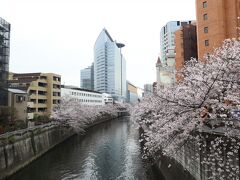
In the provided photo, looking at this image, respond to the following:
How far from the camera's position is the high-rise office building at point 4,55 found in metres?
38.7

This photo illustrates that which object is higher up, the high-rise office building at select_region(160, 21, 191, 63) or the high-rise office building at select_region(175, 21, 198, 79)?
the high-rise office building at select_region(160, 21, 191, 63)

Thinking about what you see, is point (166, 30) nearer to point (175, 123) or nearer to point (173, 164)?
point (173, 164)

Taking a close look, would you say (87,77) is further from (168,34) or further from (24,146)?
(24,146)

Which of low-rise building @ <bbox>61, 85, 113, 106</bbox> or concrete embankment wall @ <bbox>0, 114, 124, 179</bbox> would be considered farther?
low-rise building @ <bbox>61, 85, 113, 106</bbox>

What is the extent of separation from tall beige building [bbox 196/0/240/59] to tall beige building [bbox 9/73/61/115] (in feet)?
A: 116

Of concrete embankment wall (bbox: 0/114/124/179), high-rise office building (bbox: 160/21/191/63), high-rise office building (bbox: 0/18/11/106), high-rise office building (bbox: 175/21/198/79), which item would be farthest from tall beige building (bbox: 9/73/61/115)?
high-rise office building (bbox: 160/21/191/63)

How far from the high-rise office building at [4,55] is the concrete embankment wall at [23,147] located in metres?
8.43

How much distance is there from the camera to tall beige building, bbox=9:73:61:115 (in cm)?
5508

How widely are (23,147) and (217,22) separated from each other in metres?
25.9

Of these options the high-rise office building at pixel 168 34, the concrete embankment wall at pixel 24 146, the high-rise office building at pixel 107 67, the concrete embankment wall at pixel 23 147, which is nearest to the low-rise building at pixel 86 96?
the high-rise office building at pixel 107 67

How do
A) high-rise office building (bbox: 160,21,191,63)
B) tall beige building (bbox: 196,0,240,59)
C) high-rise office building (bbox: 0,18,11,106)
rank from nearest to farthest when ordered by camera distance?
1. tall beige building (bbox: 196,0,240,59)
2. high-rise office building (bbox: 0,18,11,106)
3. high-rise office building (bbox: 160,21,191,63)

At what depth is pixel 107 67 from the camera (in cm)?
14700

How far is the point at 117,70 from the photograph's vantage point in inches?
5935

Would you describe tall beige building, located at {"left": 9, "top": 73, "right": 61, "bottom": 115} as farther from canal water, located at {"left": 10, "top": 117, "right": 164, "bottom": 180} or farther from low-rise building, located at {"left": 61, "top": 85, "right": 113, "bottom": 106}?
canal water, located at {"left": 10, "top": 117, "right": 164, "bottom": 180}
